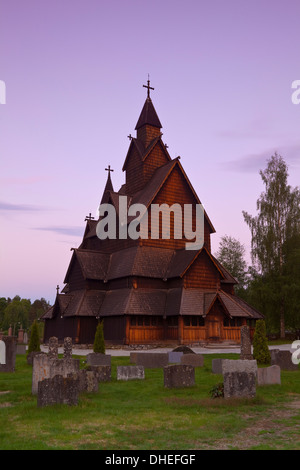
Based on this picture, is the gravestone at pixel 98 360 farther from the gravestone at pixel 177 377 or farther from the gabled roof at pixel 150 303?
the gabled roof at pixel 150 303

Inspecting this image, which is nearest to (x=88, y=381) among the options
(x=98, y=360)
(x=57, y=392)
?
(x=57, y=392)

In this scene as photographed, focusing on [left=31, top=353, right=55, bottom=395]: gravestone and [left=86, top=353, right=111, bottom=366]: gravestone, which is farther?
[left=86, top=353, right=111, bottom=366]: gravestone

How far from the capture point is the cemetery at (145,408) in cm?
745

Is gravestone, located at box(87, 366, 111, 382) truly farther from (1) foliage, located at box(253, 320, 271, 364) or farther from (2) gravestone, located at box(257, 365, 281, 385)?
(1) foliage, located at box(253, 320, 271, 364)

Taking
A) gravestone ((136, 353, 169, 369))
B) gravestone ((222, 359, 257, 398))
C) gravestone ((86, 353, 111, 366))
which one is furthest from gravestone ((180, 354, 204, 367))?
gravestone ((222, 359, 257, 398))

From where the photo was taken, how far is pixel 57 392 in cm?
1023

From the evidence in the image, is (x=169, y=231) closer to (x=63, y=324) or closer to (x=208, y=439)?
(x=63, y=324)

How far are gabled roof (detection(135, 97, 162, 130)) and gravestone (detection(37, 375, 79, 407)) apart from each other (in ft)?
123

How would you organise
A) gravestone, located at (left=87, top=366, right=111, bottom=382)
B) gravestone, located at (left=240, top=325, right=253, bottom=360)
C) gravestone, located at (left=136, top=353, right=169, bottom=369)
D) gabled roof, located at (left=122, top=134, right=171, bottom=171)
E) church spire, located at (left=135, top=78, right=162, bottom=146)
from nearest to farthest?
1. gravestone, located at (left=240, top=325, right=253, bottom=360)
2. gravestone, located at (left=87, top=366, right=111, bottom=382)
3. gravestone, located at (left=136, top=353, right=169, bottom=369)
4. gabled roof, located at (left=122, top=134, right=171, bottom=171)
5. church spire, located at (left=135, top=78, right=162, bottom=146)

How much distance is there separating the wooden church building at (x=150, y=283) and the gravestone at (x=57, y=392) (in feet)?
78.1

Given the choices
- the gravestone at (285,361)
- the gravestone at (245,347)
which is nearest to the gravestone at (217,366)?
the gravestone at (245,347)

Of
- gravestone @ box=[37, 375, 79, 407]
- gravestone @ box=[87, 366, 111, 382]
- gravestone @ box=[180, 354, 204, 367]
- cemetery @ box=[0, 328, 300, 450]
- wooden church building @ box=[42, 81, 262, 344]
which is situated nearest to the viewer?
cemetery @ box=[0, 328, 300, 450]

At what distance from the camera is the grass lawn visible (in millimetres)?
7250

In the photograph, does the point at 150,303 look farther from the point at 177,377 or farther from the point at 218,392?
the point at 218,392
